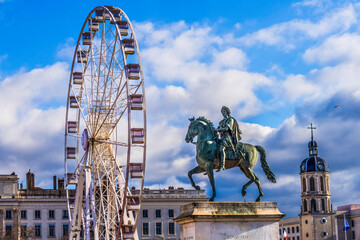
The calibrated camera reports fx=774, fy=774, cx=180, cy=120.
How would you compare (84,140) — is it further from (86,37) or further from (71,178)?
(86,37)

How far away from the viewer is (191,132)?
30828 mm

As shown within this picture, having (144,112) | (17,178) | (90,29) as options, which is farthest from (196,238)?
(17,178)

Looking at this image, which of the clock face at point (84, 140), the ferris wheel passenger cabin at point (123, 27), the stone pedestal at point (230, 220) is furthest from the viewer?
the clock face at point (84, 140)

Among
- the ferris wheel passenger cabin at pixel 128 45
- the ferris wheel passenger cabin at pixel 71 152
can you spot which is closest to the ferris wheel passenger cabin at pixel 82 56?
the ferris wheel passenger cabin at pixel 71 152

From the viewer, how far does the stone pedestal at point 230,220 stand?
28766 mm

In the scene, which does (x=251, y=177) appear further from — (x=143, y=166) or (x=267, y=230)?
(x=143, y=166)

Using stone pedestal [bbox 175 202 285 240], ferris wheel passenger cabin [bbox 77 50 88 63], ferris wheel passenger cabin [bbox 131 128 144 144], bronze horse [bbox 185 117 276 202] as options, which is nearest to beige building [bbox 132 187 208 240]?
ferris wheel passenger cabin [bbox 77 50 88 63]

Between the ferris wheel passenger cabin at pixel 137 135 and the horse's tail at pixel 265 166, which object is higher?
the ferris wheel passenger cabin at pixel 137 135

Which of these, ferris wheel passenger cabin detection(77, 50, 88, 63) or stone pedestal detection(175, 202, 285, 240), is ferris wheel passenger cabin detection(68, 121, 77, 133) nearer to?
ferris wheel passenger cabin detection(77, 50, 88, 63)

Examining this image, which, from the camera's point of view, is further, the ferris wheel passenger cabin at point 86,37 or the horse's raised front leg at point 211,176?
the ferris wheel passenger cabin at point 86,37

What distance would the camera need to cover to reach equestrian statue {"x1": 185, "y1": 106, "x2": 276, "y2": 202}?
29938 millimetres

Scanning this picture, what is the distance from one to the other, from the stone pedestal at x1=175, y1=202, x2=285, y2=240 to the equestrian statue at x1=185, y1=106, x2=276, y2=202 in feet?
2.67

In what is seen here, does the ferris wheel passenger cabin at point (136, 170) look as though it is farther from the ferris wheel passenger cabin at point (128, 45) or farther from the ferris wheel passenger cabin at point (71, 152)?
the ferris wheel passenger cabin at point (71, 152)

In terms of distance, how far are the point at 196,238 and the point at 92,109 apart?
Answer: 2669cm
